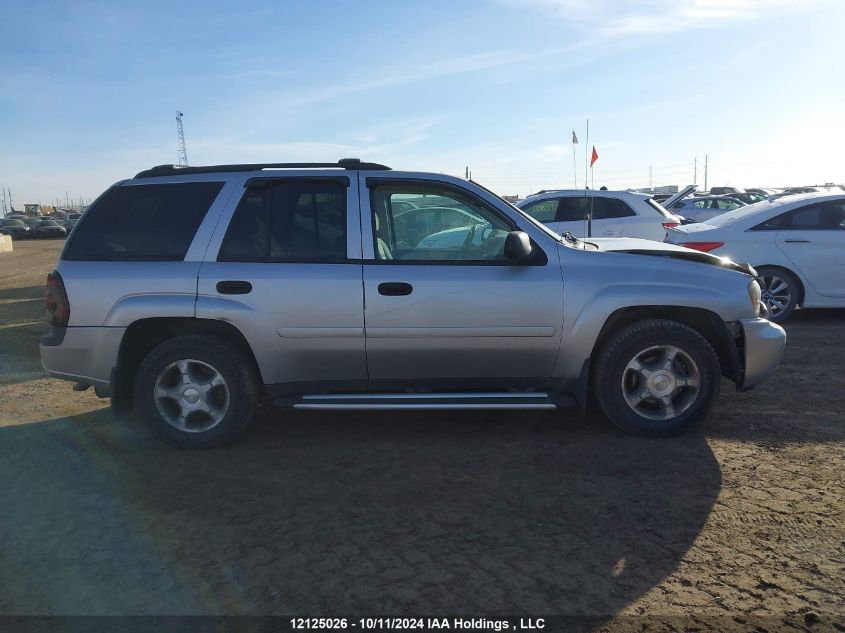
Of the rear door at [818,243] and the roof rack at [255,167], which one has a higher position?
the roof rack at [255,167]

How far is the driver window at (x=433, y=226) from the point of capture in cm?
477

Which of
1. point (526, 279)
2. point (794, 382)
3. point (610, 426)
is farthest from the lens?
point (794, 382)

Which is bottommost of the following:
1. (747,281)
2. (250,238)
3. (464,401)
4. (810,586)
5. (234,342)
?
(810,586)

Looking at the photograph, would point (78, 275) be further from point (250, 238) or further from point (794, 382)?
point (794, 382)

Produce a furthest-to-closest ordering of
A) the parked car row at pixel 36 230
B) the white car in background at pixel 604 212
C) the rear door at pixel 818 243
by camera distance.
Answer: the parked car row at pixel 36 230 → the white car in background at pixel 604 212 → the rear door at pixel 818 243

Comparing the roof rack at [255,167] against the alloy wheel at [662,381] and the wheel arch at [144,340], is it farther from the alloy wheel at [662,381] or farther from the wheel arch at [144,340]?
the alloy wheel at [662,381]

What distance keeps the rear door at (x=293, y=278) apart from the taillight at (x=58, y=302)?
3.05 feet

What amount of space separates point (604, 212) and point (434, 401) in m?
8.09

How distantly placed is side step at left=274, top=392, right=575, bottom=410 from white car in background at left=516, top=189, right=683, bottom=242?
727cm

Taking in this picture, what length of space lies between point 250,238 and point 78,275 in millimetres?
1181

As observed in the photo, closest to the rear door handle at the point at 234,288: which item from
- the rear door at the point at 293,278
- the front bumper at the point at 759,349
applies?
the rear door at the point at 293,278

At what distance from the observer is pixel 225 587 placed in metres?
3.10

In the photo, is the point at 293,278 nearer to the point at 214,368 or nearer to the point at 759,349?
the point at 214,368

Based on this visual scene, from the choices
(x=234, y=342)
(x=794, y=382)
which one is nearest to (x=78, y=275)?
(x=234, y=342)
